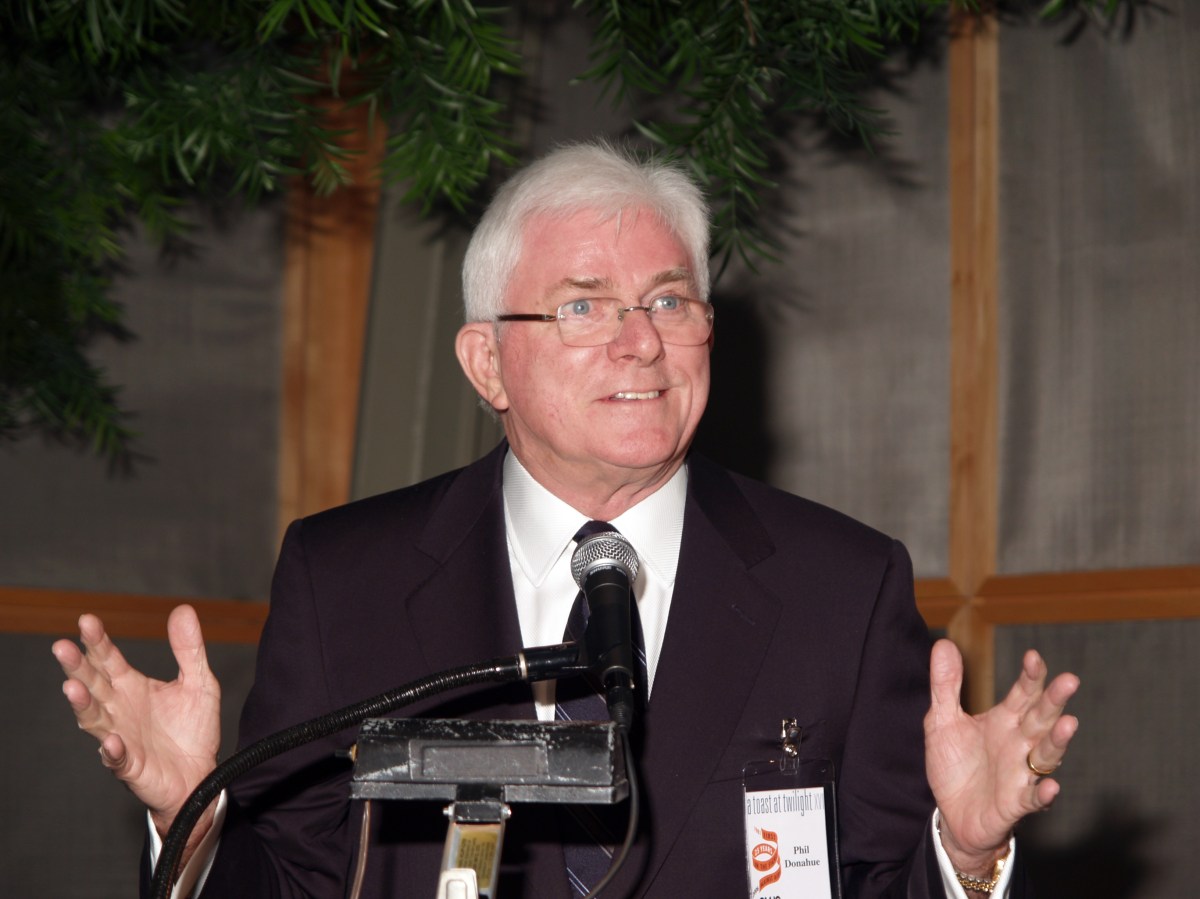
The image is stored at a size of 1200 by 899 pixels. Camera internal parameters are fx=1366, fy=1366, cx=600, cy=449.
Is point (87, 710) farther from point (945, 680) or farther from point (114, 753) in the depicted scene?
point (945, 680)

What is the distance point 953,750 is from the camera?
1692mm

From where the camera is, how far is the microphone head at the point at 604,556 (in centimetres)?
150

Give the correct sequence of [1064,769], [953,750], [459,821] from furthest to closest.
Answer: [1064,769], [953,750], [459,821]

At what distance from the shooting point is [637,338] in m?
2.08

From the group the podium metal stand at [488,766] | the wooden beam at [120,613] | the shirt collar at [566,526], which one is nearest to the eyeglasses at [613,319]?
the shirt collar at [566,526]

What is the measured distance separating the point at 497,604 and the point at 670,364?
1.50 feet

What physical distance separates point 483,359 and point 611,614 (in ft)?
3.32

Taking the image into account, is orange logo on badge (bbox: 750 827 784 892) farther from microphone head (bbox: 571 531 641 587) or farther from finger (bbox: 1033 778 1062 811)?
microphone head (bbox: 571 531 641 587)

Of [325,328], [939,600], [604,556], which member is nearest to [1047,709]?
[604,556]

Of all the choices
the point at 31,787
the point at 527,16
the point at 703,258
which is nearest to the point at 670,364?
the point at 703,258

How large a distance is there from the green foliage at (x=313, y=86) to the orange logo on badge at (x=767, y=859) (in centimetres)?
100

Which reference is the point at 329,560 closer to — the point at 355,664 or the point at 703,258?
the point at 355,664

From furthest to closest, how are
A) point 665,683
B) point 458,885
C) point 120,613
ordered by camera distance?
point 120,613, point 665,683, point 458,885

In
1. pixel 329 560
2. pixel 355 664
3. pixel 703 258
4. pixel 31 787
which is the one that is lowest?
pixel 31 787
